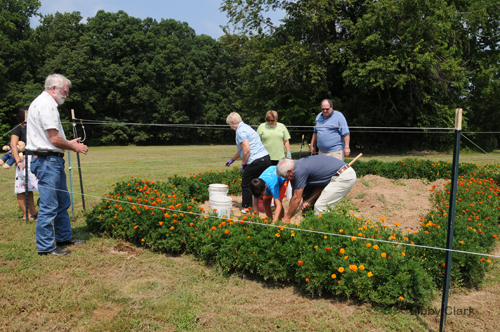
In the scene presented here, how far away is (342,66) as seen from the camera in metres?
19.7

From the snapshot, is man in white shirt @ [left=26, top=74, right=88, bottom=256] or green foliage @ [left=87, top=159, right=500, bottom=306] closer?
green foliage @ [left=87, top=159, right=500, bottom=306]

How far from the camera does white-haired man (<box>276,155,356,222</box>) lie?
4.14m

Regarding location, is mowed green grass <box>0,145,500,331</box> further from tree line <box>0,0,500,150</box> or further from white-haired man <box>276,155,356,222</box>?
tree line <box>0,0,500,150</box>

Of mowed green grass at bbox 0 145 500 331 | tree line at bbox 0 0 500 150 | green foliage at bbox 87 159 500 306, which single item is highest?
tree line at bbox 0 0 500 150

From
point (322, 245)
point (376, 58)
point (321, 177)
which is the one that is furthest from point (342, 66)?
point (322, 245)

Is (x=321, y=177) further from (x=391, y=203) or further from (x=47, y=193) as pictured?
(x=47, y=193)

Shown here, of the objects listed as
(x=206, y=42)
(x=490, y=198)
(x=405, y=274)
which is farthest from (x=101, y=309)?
(x=206, y=42)

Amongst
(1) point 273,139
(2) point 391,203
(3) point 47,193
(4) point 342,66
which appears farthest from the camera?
(4) point 342,66

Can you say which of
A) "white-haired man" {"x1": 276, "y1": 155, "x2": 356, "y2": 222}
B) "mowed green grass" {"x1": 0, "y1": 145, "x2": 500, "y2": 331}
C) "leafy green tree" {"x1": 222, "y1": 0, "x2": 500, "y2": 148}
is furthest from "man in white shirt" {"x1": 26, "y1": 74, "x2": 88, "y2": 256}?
"leafy green tree" {"x1": 222, "y1": 0, "x2": 500, "y2": 148}

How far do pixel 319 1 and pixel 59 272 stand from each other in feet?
58.6

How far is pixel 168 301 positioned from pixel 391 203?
4.55m

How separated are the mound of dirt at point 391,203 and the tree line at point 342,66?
15.9 feet

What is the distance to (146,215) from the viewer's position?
4.39 meters

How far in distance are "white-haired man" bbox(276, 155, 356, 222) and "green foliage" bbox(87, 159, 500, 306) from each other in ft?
1.58
